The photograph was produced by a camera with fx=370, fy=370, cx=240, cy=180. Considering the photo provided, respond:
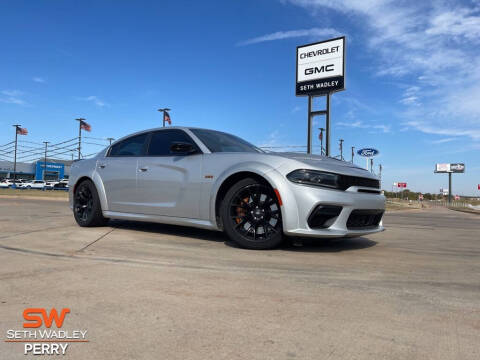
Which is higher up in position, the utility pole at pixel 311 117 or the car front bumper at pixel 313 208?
the utility pole at pixel 311 117

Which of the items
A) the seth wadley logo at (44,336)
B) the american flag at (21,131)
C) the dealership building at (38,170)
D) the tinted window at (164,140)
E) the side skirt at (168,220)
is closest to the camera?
the seth wadley logo at (44,336)

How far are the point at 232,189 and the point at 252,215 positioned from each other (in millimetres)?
384

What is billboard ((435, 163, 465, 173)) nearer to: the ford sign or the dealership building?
the ford sign

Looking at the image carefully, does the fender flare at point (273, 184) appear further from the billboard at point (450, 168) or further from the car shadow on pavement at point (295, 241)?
the billboard at point (450, 168)

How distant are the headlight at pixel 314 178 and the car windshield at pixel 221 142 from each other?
122 centimetres

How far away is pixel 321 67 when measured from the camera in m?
21.5

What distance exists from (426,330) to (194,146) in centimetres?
340

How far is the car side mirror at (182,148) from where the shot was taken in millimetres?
4480

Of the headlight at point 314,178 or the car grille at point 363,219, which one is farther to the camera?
the car grille at point 363,219

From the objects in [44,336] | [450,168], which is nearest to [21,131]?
[44,336]

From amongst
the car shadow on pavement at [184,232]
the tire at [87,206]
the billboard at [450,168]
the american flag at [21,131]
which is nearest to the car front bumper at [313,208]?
the car shadow on pavement at [184,232]

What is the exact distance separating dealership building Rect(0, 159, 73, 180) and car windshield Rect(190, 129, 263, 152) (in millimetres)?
83927

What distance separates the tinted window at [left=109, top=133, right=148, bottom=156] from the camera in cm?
538

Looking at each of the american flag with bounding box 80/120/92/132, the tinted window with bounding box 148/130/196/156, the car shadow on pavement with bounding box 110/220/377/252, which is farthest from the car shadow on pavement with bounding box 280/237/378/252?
the american flag with bounding box 80/120/92/132
